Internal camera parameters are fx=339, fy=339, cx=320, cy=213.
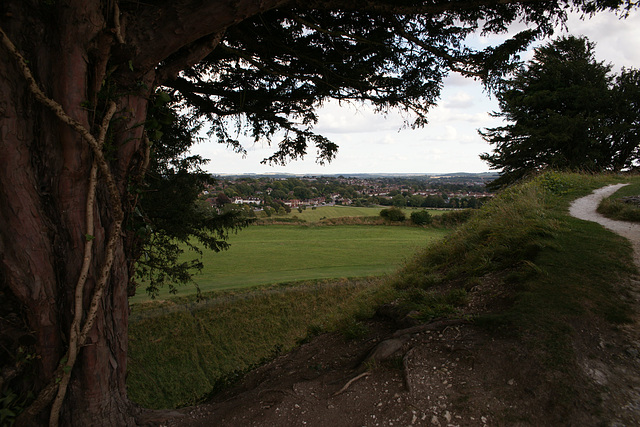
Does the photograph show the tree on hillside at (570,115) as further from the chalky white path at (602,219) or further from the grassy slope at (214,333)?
the grassy slope at (214,333)

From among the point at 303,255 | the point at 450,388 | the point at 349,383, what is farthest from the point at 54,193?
the point at 303,255

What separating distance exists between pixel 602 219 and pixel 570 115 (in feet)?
58.5

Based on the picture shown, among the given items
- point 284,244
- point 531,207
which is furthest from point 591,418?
point 284,244

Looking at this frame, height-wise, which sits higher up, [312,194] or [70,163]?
[70,163]

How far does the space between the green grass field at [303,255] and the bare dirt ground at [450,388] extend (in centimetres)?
718

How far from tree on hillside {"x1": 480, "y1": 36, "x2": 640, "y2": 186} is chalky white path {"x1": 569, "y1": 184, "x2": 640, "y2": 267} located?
37.1 ft

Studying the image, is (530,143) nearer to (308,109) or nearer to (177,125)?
(308,109)

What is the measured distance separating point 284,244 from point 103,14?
1913 centimetres

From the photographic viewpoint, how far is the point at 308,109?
6.01 m

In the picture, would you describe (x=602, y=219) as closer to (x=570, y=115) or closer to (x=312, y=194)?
(x=312, y=194)

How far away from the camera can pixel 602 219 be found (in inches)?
280

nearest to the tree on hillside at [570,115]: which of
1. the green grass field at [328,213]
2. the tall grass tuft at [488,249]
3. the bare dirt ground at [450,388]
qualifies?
the green grass field at [328,213]

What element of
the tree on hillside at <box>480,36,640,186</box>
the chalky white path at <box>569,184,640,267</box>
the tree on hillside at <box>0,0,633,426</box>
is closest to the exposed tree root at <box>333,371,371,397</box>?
the tree on hillside at <box>0,0,633,426</box>

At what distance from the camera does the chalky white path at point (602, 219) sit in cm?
538
